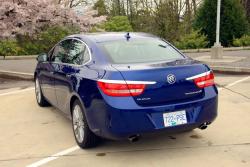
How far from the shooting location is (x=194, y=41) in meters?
18.4

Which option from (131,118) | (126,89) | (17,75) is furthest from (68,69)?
(17,75)

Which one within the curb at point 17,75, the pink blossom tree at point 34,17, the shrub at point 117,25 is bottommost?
the curb at point 17,75

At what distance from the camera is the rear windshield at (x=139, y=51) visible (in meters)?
5.45

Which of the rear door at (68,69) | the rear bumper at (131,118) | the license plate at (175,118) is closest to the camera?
the rear bumper at (131,118)

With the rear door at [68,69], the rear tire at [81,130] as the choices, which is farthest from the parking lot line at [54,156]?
the rear door at [68,69]

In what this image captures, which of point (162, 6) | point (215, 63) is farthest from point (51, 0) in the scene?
point (162, 6)

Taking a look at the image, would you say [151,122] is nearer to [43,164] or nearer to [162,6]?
[43,164]

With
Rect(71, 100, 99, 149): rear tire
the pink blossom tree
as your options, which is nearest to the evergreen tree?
the pink blossom tree

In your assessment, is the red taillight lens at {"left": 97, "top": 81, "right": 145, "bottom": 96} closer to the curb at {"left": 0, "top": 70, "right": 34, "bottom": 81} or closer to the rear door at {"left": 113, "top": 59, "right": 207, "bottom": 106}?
the rear door at {"left": 113, "top": 59, "right": 207, "bottom": 106}

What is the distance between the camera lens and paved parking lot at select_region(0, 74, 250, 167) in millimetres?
5000

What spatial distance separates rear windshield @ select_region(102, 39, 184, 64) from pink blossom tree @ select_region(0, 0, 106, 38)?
6.32 meters

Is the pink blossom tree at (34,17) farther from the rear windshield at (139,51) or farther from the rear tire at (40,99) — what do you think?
the rear windshield at (139,51)

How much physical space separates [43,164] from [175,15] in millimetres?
→ 20073

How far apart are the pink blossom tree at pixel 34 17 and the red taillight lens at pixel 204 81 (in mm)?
7377
